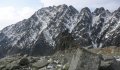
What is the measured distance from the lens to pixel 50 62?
19.5 metres

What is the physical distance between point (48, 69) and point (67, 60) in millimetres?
1562

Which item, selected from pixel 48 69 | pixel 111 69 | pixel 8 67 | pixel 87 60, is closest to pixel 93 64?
pixel 87 60

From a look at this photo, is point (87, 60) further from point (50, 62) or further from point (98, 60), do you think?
point (50, 62)

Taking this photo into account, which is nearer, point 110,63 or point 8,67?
point 110,63

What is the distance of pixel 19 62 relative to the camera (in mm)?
20531

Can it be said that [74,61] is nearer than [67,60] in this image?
Yes

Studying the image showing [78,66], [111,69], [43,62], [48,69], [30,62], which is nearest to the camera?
[78,66]

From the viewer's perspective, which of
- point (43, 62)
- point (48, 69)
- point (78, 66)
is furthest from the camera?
point (43, 62)

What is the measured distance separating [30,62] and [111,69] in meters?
7.69

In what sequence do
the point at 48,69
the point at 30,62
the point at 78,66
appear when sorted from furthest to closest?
1. the point at 30,62
2. the point at 48,69
3. the point at 78,66

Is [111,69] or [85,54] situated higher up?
[85,54]

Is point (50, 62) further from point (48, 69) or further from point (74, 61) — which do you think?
point (74, 61)

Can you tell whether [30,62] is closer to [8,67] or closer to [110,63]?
[8,67]

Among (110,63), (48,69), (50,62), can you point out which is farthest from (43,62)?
(110,63)
